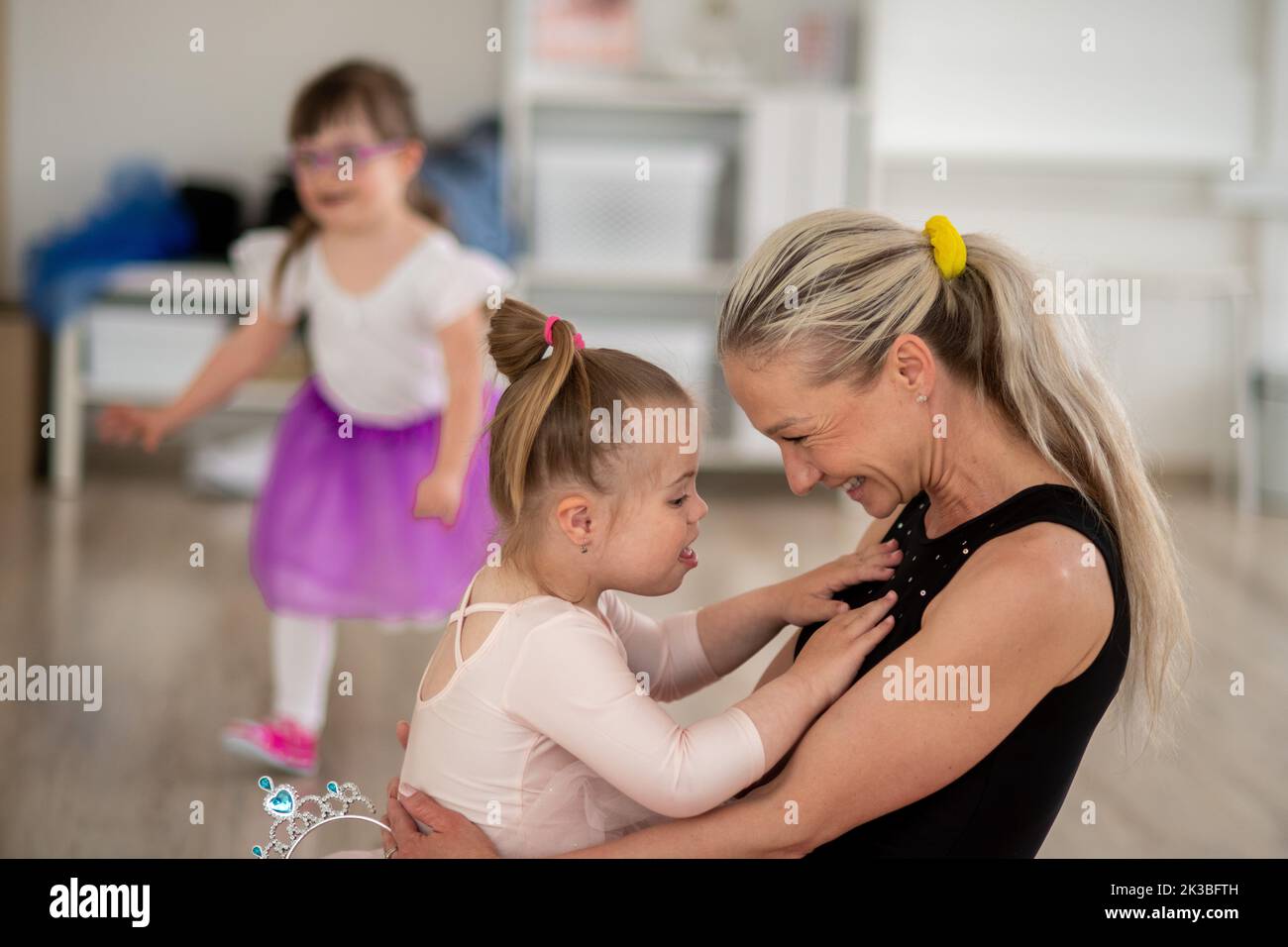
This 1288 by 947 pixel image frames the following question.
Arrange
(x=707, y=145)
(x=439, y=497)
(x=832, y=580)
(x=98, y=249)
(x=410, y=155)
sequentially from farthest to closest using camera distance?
(x=707, y=145) → (x=98, y=249) → (x=410, y=155) → (x=439, y=497) → (x=832, y=580)

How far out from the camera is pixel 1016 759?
1199 millimetres

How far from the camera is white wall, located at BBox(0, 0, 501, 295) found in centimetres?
543

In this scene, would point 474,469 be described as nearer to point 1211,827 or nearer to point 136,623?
point 136,623

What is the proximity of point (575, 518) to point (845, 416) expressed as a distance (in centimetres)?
25

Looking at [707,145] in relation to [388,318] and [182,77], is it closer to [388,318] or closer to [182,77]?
[182,77]

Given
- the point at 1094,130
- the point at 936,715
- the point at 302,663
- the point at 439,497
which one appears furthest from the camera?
the point at 1094,130

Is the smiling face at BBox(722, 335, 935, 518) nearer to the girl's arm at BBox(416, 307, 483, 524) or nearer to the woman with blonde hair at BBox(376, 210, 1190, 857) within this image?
the woman with blonde hair at BBox(376, 210, 1190, 857)

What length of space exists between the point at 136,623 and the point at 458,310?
1317mm

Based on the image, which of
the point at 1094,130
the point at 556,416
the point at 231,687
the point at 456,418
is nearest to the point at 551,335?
the point at 556,416

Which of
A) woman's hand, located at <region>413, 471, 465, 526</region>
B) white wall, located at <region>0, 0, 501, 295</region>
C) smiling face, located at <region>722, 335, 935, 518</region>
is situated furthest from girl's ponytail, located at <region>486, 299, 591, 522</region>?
white wall, located at <region>0, 0, 501, 295</region>

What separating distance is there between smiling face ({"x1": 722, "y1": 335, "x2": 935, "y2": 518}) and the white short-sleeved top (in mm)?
1528

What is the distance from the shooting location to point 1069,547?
1.19m

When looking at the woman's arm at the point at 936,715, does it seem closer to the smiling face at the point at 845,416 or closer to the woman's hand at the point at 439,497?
the smiling face at the point at 845,416

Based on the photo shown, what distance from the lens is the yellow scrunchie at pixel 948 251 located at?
1.28 m
